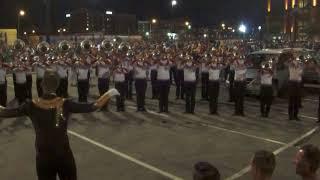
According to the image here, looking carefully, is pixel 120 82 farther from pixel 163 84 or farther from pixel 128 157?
pixel 128 157

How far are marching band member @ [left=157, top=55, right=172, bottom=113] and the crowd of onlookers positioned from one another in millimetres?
12442

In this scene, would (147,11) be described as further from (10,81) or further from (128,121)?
(128,121)

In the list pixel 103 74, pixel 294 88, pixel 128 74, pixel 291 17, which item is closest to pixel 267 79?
pixel 294 88

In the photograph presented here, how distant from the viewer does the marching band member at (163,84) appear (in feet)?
53.9

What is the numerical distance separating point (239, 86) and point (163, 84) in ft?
8.05

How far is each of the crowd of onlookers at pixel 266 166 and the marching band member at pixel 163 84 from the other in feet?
40.8

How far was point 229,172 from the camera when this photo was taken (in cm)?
907

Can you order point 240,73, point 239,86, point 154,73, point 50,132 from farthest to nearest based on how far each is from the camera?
point 154,73
point 240,73
point 239,86
point 50,132

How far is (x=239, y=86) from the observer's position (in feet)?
52.6

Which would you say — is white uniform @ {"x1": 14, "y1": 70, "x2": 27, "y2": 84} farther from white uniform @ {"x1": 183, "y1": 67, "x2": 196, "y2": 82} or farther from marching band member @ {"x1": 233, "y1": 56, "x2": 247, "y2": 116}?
marching band member @ {"x1": 233, "y1": 56, "x2": 247, "y2": 116}

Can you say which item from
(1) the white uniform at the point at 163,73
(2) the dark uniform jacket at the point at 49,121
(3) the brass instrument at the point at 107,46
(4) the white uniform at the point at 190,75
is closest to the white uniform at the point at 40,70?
(1) the white uniform at the point at 163,73

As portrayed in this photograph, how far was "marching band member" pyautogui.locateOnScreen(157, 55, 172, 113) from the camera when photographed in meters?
16.4

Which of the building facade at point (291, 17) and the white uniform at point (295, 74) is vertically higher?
the building facade at point (291, 17)

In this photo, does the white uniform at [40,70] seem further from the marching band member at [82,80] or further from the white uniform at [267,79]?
the white uniform at [267,79]
